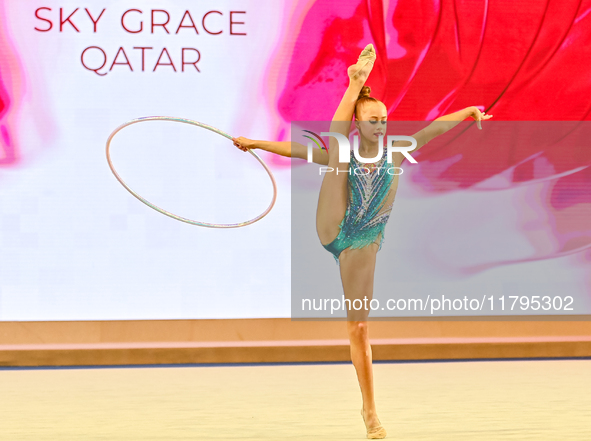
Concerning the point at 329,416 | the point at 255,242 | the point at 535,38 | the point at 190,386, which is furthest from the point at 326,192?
the point at 535,38

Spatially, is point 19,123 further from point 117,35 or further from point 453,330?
point 453,330

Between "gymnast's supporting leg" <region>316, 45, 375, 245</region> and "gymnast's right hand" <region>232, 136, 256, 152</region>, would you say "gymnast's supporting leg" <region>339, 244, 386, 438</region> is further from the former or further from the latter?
"gymnast's right hand" <region>232, 136, 256, 152</region>

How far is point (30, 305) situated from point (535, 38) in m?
4.01

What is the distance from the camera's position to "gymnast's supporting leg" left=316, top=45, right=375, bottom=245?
2604 mm

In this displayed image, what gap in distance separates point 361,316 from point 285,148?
0.68 metres

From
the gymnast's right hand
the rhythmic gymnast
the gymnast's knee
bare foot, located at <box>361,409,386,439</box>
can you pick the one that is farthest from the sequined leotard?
bare foot, located at <box>361,409,386,439</box>

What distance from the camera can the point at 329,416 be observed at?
122 inches

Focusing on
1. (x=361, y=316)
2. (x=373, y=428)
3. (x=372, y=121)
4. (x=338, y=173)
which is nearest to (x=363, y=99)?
(x=372, y=121)

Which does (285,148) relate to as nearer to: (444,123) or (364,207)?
(364,207)

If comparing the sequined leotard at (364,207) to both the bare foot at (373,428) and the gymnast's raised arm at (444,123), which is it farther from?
the bare foot at (373,428)

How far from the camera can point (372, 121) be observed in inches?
103

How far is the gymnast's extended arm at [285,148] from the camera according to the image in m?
2.66

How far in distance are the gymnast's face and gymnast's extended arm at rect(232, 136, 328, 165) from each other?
0.18 meters

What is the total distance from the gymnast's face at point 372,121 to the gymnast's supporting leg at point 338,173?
0.16 feet
